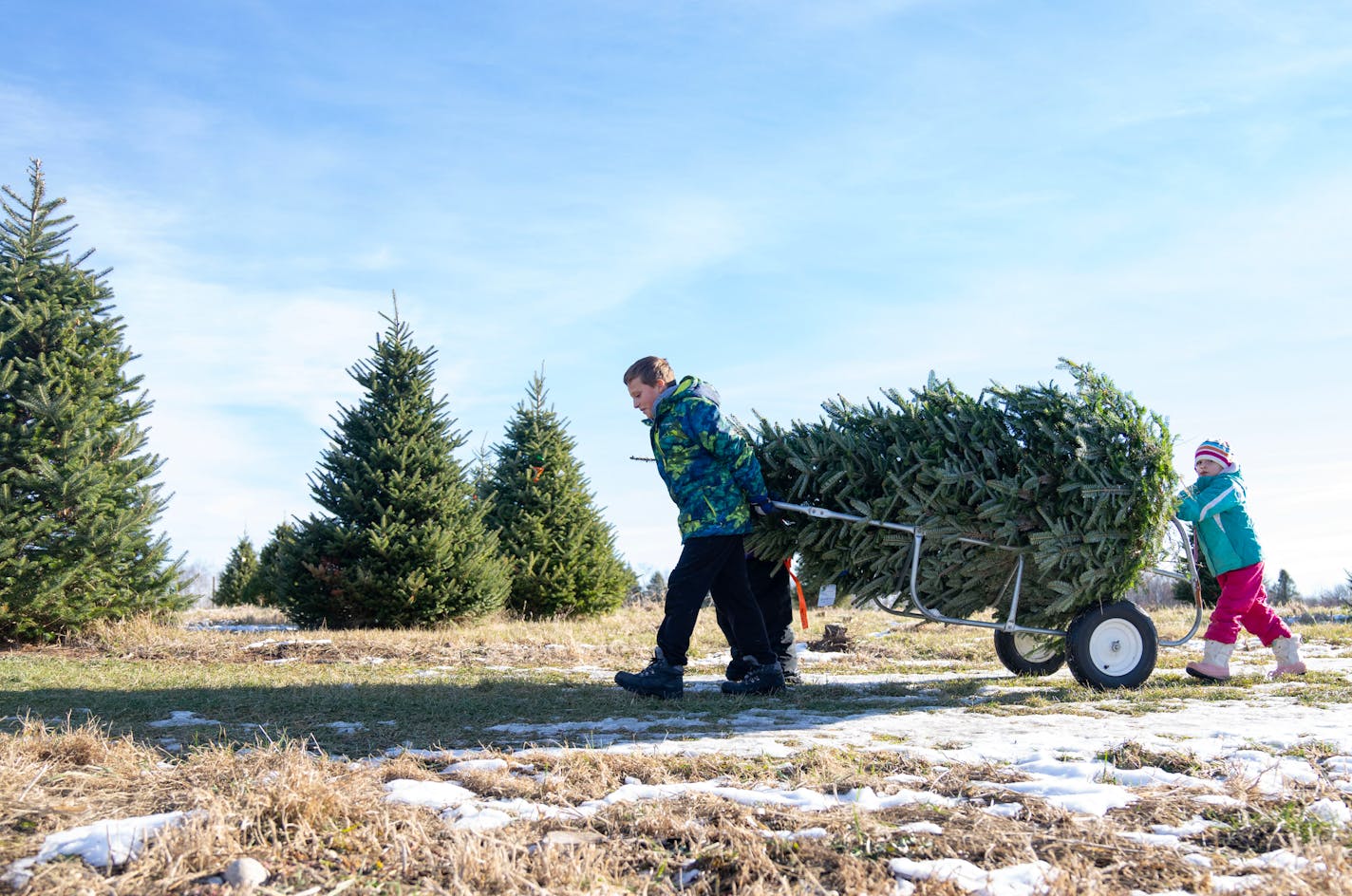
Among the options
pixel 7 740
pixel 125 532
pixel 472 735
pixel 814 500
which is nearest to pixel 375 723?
pixel 472 735

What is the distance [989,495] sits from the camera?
5805mm

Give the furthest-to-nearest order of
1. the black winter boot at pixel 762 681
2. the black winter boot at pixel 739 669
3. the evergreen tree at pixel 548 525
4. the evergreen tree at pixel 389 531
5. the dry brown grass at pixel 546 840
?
the evergreen tree at pixel 548 525 < the evergreen tree at pixel 389 531 < the black winter boot at pixel 739 669 < the black winter boot at pixel 762 681 < the dry brown grass at pixel 546 840

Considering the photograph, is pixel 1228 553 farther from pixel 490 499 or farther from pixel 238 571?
pixel 238 571

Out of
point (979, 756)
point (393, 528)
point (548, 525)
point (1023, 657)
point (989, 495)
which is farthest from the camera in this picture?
point (548, 525)

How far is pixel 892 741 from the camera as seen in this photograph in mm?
4094

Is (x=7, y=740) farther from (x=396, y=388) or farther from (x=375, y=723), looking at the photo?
(x=396, y=388)

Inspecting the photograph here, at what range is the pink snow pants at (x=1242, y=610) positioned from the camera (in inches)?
258

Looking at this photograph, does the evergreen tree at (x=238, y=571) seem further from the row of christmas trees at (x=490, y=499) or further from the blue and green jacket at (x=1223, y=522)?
the blue and green jacket at (x=1223, y=522)

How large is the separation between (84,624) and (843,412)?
374 inches

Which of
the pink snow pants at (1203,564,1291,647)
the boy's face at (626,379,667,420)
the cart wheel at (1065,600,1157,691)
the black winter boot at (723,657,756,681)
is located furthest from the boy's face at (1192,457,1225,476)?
the boy's face at (626,379,667,420)

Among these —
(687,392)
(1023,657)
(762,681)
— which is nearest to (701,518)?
(687,392)

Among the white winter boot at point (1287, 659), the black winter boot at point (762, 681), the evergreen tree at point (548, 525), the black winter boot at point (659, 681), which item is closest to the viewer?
the black winter boot at point (659, 681)

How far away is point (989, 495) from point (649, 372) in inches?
89.9

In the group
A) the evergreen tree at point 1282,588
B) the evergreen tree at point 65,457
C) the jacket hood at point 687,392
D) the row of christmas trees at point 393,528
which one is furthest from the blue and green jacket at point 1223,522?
the evergreen tree at point 1282,588
